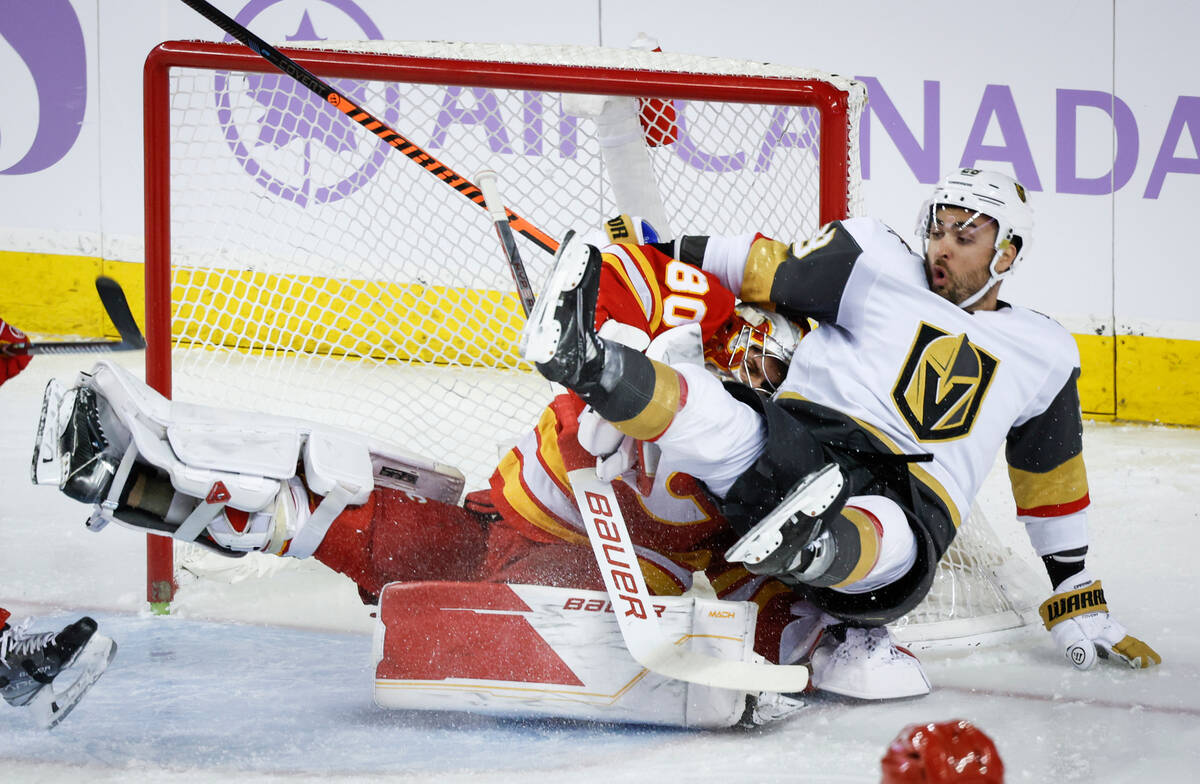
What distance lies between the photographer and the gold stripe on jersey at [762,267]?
6.27 feet

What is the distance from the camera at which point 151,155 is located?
2133 millimetres

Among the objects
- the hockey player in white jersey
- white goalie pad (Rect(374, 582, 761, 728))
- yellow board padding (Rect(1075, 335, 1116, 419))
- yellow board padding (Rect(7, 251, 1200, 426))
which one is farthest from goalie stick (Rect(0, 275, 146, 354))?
yellow board padding (Rect(1075, 335, 1116, 419))

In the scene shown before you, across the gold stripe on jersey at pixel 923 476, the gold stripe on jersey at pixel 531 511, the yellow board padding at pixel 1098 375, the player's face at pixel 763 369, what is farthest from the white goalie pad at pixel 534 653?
the yellow board padding at pixel 1098 375

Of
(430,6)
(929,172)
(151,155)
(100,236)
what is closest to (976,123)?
(929,172)

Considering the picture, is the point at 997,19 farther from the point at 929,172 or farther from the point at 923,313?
the point at 923,313

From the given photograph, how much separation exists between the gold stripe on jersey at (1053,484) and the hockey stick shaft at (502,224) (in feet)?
2.86

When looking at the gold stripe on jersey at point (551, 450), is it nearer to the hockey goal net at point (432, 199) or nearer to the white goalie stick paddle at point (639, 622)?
the white goalie stick paddle at point (639, 622)

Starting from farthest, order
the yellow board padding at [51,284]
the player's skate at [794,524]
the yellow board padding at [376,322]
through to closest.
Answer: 1. the yellow board padding at [51,284]
2. the yellow board padding at [376,322]
3. the player's skate at [794,524]

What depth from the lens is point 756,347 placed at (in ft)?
6.31

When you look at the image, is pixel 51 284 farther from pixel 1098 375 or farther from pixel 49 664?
pixel 1098 375

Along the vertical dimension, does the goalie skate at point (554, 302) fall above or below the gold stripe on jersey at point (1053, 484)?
above

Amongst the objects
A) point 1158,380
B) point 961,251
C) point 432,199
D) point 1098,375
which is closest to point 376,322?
point 432,199

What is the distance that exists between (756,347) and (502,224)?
0.45 metres

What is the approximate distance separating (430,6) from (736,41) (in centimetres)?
109
